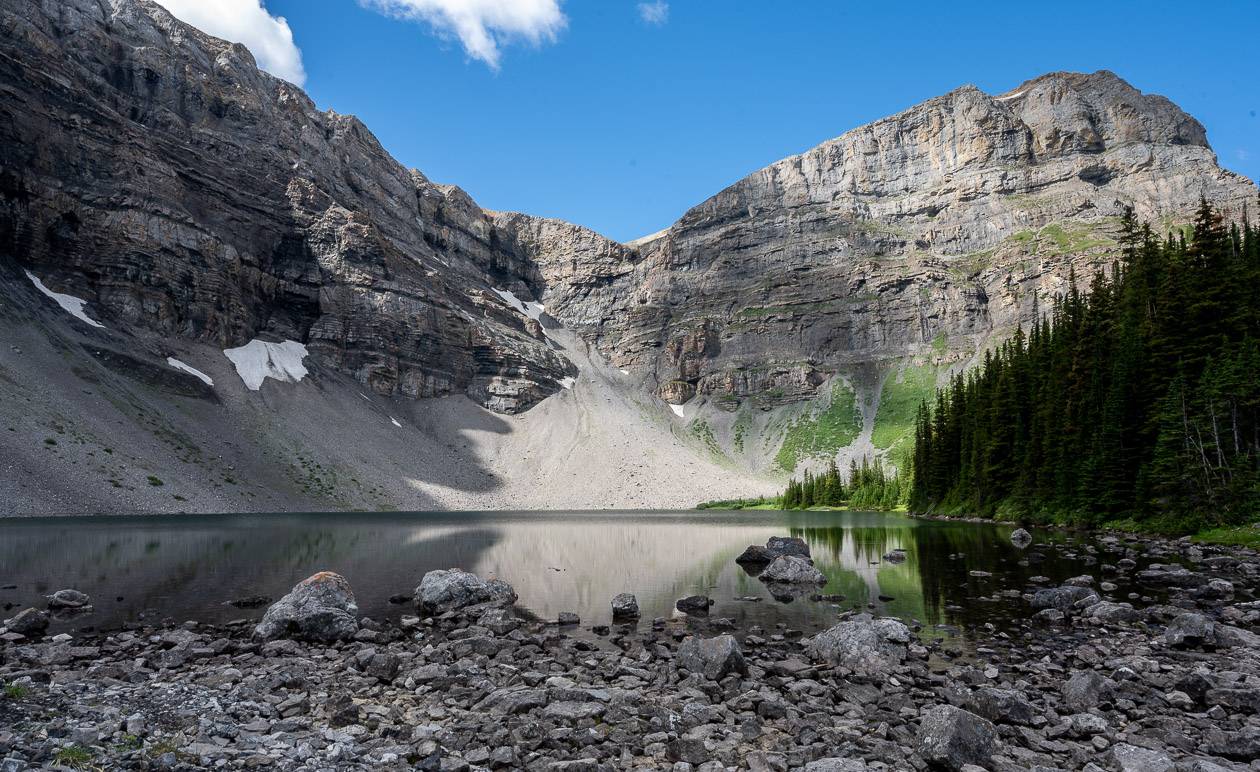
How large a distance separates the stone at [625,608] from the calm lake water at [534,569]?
1.47 feet

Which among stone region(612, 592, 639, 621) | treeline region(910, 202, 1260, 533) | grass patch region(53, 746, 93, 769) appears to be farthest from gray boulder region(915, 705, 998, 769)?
treeline region(910, 202, 1260, 533)

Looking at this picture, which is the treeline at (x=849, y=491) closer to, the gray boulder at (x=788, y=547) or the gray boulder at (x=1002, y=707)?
the gray boulder at (x=788, y=547)

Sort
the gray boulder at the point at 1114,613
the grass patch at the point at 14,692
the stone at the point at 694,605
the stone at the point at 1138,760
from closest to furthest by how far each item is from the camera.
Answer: the stone at the point at 1138,760 < the grass patch at the point at 14,692 < the gray boulder at the point at 1114,613 < the stone at the point at 694,605

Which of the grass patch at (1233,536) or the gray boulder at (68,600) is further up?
the grass patch at (1233,536)

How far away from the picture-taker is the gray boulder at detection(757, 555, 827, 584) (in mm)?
31141

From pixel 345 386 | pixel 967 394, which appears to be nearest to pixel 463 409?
pixel 345 386

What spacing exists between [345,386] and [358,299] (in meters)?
30.4

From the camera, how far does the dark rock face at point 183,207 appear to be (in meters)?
126

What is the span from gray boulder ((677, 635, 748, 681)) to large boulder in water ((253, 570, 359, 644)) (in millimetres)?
10545

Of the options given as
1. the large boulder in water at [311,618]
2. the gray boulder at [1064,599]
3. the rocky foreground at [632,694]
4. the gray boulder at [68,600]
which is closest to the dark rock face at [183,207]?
the gray boulder at [68,600]

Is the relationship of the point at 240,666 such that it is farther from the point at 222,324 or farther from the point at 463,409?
the point at 463,409

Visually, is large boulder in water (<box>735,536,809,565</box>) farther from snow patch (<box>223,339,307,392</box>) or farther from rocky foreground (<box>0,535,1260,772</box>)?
snow patch (<box>223,339,307,392</box>)

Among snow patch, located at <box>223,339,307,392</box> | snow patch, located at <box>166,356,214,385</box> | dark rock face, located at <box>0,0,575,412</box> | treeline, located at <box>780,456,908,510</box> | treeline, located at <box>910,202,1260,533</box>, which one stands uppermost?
dark rock face, located at <box>0,0,575,412</box>

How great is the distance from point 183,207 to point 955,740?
7157 inches
